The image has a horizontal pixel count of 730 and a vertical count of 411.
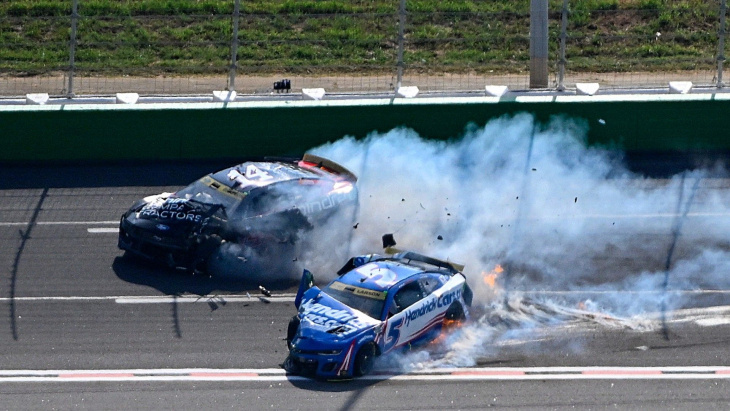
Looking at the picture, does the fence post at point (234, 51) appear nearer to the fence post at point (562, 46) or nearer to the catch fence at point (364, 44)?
the catch fence at point (364, 44)

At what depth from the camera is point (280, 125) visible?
1752cm

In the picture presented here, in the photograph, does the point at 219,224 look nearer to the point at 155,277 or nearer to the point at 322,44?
the point at 155,277

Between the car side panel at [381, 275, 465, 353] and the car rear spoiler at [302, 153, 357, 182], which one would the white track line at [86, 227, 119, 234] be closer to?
the car rear spoiler at [302, 153, 357, 182]

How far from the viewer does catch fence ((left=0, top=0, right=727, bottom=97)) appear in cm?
1727

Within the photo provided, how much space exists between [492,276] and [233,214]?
3.57 metres

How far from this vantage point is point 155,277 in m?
13.8

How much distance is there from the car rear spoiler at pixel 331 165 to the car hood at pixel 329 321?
349cm

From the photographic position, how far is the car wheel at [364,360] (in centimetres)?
1101

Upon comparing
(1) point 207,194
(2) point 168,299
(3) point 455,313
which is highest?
(1) point 207,194

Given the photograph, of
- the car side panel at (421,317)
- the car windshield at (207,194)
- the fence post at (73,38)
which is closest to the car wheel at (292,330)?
the car side panel at (421,317)

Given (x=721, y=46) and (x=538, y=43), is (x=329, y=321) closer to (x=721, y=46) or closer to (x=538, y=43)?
(x=538, y=43)

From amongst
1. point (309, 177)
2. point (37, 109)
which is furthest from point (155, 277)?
point (37, 109)

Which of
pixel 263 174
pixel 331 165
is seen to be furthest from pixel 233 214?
pixel 331 165

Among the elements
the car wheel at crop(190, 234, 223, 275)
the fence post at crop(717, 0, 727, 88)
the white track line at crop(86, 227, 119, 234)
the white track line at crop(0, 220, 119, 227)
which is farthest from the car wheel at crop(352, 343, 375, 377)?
the fence post at crop(717, 0, 727, 88)
